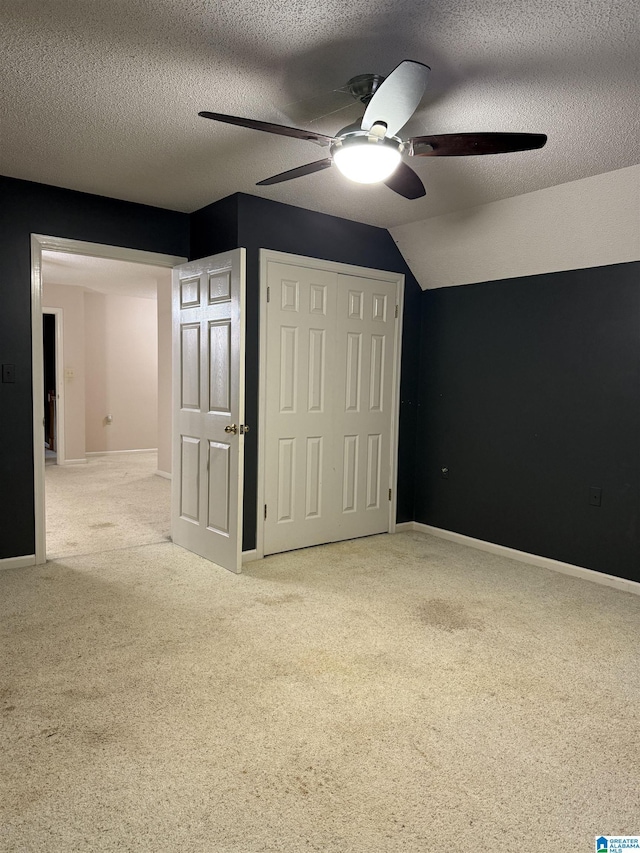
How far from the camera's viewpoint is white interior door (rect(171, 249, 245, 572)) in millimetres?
3584

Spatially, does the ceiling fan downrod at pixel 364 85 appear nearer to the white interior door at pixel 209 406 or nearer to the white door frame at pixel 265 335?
the white interior door at pixel 209 406

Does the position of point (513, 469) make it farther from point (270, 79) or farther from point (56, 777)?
point (56, 777)

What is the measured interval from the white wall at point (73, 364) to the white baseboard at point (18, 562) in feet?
14.6

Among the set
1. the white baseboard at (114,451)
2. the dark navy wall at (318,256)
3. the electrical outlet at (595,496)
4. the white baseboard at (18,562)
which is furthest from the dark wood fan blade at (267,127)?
the white baseboard at (114,451)

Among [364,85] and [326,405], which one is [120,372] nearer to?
[326,405]

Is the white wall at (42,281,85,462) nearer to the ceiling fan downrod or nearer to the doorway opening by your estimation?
the doorway opening

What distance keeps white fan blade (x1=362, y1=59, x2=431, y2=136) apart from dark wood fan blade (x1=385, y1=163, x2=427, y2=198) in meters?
0.30

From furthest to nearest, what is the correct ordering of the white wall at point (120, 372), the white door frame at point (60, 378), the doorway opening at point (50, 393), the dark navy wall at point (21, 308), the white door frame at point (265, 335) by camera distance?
the white wall at point (120, 372) < the doorway opening at point (50, 393) < the white door frame at point (60, 378) < the white door frame at point (265, 335) < the dark navy wall at point (21, 308)

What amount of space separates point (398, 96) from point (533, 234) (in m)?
2.20

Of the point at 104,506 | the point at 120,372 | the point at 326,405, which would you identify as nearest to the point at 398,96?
the point at 326,405

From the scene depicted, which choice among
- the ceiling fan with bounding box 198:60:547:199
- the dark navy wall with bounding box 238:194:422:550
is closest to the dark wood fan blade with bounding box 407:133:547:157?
the ceiling fan with bounding box 198:60:547:199

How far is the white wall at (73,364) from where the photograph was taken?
7895 millimetres

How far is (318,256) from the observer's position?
13.6 feet

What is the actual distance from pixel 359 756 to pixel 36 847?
38.5 inches
